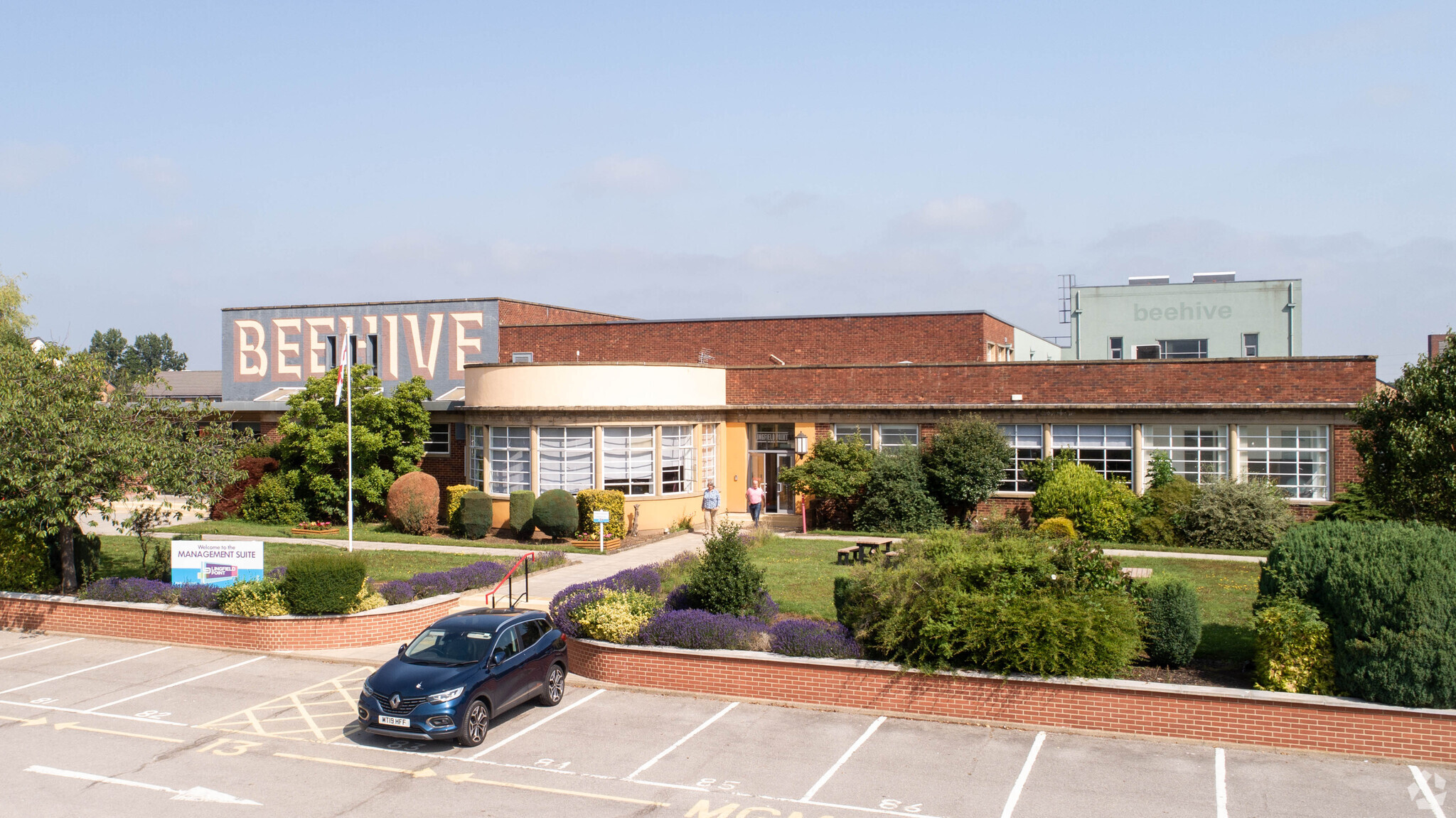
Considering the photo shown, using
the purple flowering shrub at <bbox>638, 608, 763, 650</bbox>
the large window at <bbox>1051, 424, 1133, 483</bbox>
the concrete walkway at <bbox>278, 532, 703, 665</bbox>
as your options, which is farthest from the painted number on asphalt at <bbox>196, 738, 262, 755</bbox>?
the large window at <bbox>1051, 424, 1133, 483</bbox>

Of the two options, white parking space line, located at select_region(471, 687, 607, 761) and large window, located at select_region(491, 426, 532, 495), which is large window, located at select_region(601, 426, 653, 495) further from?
white parking space line, located at select_region(471, 687, 607, 761)

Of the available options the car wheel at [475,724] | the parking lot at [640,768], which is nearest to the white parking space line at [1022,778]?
the parking lot at [640,768]

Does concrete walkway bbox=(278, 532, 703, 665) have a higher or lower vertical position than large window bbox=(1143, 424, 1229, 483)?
lower

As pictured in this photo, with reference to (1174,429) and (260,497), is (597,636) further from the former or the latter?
(260,497)

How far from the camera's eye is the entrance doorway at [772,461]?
104 feet

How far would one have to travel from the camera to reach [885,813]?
10453mm

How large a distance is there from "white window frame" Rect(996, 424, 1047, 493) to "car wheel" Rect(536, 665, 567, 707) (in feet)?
56.4

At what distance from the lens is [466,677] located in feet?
41.2

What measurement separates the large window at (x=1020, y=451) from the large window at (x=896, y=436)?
98.7 inches

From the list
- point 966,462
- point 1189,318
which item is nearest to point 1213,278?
point 1189,318

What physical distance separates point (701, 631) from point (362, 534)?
17.1 metres

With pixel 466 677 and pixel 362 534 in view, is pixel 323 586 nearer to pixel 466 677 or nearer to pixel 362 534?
pixel 466 677

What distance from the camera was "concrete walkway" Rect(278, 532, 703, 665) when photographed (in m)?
16.8

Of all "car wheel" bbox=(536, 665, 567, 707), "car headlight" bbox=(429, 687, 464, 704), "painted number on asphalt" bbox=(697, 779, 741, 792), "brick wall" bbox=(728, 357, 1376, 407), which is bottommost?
"painted number on asphalt" bbox=(697, 779, 741, 792)
